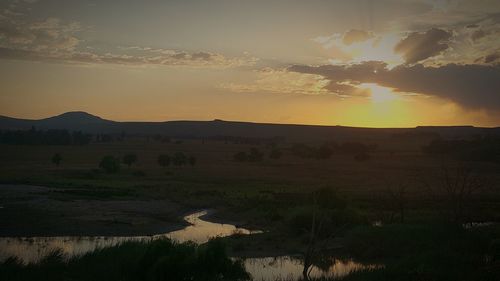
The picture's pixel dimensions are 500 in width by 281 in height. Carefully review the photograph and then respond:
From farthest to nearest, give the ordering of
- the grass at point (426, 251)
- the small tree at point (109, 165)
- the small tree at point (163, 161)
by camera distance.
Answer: the small tree at point (163, 161) → the small tree at point (109, 165) → the grass at point (426, 251)

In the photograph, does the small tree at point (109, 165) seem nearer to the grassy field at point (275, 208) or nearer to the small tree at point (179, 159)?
the grassy field at point (275, 208)

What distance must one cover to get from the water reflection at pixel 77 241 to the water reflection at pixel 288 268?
17.9ft

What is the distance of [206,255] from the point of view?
22.0 meters

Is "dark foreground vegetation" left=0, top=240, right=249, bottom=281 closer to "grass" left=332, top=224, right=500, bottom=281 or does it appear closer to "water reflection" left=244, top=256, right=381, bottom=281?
"water reflection" left=244, top=256, right=381, bottom=281

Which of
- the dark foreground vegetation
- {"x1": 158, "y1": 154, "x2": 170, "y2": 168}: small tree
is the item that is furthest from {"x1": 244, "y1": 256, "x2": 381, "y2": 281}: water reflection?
{"x1": 158, "y1": 154, "x2": 170, "y2": 168}: small tree

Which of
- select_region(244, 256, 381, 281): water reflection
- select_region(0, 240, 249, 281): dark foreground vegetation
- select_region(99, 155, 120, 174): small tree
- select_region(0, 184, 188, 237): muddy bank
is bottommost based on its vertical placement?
select_region(244, 256, 381, 281): water reflection

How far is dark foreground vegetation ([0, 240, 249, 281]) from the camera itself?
68.3 feet

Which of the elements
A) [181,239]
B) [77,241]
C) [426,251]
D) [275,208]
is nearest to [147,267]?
[77,241]

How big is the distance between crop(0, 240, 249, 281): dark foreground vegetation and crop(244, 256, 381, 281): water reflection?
2.81 meters

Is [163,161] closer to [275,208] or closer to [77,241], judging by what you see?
[275,208]

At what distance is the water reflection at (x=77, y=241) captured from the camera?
28.2 meters

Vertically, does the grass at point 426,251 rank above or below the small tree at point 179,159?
below

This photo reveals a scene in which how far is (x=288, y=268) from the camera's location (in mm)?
27734

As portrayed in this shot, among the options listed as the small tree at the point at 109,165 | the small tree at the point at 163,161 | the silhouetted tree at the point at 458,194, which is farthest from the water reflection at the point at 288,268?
the small tree at the point at 163,161
